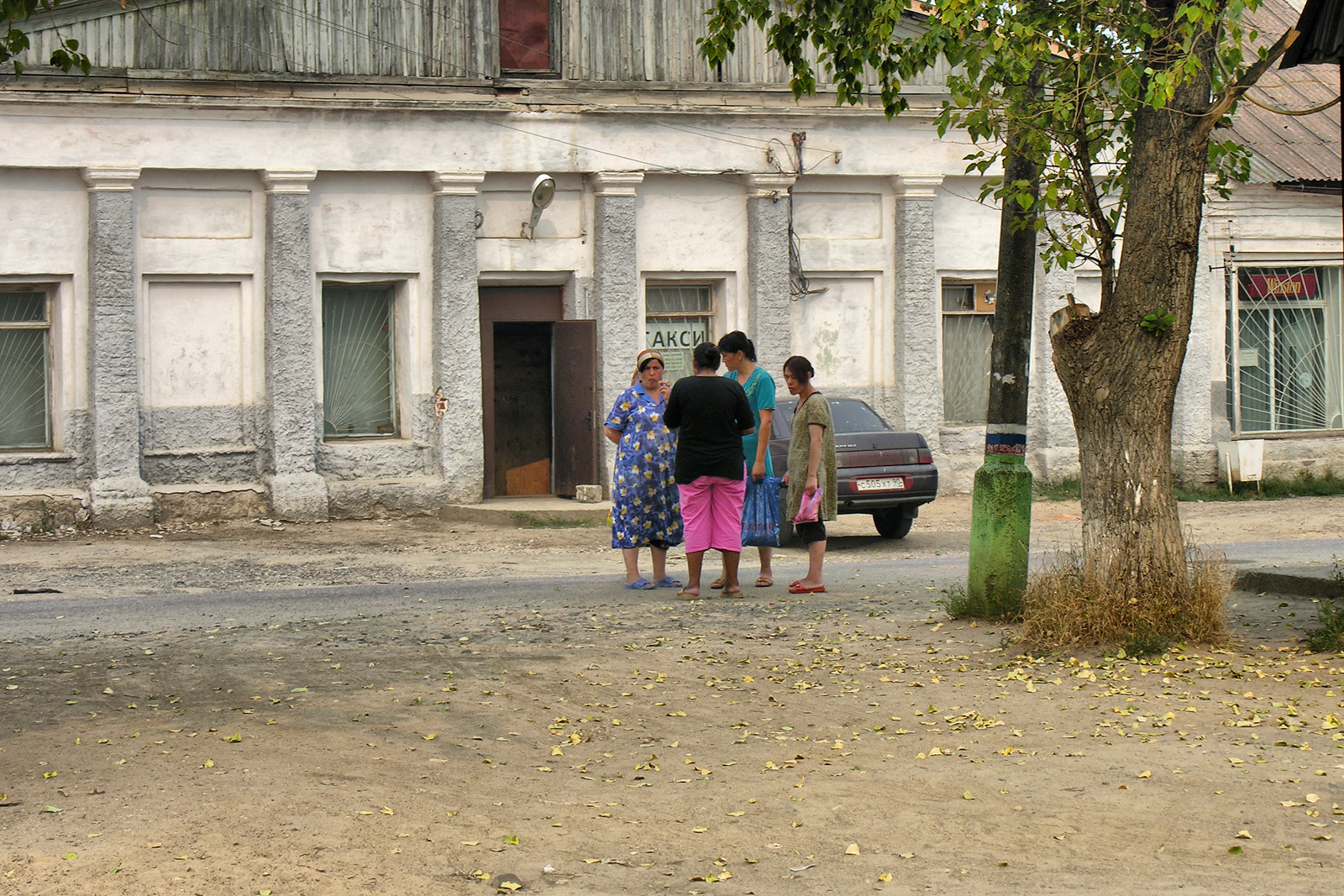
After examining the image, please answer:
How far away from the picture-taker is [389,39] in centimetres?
1747

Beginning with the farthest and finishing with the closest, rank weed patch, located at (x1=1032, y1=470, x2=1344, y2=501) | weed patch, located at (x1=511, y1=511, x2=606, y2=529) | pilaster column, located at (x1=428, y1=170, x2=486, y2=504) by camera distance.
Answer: weed patch, located at (x1=1032, y1=470, x2=1344, y2=501) → pilaster column, located at (x1=428, y1=170, x2=486, y2=504) → weed patch, located at (x1=511, y1=511, x2=606, y2=529)

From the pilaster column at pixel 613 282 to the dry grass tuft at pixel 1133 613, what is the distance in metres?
10.7

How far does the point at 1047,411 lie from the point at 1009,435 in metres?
11.6

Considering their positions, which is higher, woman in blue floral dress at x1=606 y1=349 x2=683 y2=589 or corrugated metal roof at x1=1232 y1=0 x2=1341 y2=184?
corrugated metal roof at x1=1232 y1=0 x2=1341 y2=184

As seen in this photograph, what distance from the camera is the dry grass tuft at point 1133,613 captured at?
24.8 feet

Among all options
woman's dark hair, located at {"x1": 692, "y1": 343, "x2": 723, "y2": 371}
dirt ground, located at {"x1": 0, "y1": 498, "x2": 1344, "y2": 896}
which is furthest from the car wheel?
dirt ground, located at {"x1": 0, "y1": 498, "x2": 1344, "y2": 896}

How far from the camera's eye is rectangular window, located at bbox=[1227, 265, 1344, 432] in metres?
20.5

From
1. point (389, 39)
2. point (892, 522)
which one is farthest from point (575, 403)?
point (389, 39)

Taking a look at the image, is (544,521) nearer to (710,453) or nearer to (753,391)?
(753,391)

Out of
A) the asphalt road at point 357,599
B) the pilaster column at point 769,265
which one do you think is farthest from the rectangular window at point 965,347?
the asphalt road at point 357,599

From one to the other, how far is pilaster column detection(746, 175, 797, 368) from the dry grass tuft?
10.9m

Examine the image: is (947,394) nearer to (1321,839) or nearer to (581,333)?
(581,333)

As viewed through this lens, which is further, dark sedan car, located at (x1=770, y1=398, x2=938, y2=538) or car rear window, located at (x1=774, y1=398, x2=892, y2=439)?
car rear window, located at (x1=774, y1=398, x2=892, y2=439)

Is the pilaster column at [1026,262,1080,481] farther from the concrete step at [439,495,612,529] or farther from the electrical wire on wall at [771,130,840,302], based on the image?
the concrete step at [439,495,612,529]
